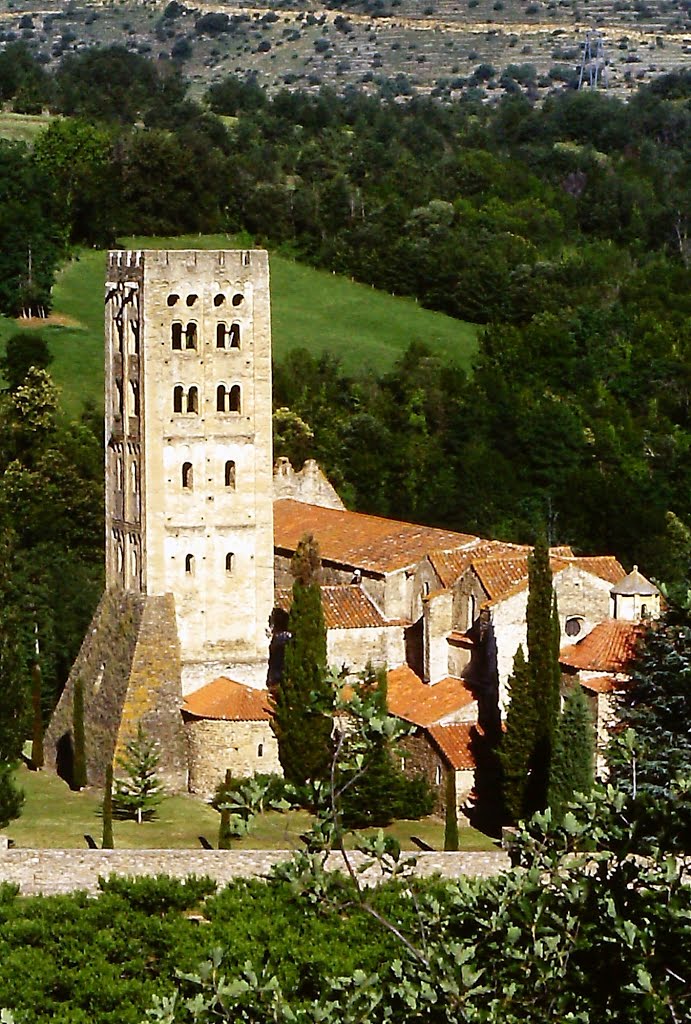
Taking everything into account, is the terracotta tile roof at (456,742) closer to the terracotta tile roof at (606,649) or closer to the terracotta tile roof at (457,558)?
the terracotta tile roof at (606,649)

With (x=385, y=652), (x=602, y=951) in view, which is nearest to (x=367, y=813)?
(x=385, y=652)

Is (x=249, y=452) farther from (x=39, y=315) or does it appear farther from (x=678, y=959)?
(x=39, y=315)

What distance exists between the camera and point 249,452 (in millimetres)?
44406

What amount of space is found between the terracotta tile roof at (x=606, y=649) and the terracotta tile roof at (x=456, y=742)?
7.86 feet

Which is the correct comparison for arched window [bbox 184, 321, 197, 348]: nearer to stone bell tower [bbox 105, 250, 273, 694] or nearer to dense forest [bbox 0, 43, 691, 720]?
stone bell tower [bbox 105, 250, 273, 694]

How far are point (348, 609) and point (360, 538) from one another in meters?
3.96

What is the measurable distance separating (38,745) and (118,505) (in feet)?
18.0

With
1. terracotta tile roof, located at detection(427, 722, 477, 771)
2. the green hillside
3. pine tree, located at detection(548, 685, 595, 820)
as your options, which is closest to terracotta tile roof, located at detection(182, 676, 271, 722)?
terracotta tile roof, located at detection(427, 722, 477, 771)

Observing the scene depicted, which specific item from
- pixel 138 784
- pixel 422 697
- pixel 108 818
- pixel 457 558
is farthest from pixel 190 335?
pixel 108 818

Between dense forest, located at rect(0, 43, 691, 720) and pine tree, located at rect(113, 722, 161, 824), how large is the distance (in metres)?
7.25

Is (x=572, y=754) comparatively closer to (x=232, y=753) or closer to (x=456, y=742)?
(x=456, y=742)

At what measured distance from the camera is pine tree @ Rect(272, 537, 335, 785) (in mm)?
40750

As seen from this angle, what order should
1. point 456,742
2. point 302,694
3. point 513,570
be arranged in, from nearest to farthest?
point 456,742
point 302,694
point 513,570

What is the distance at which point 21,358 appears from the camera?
70188 mm
